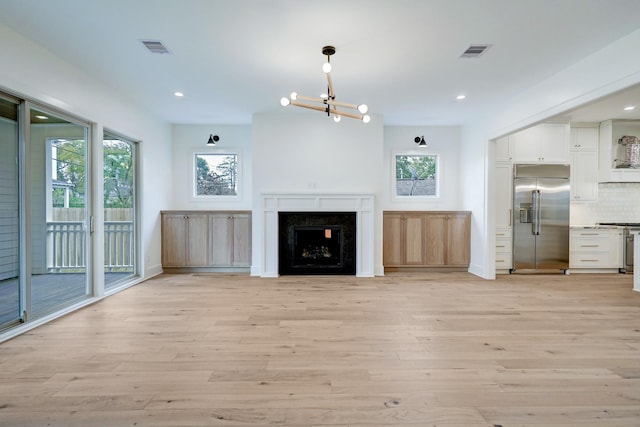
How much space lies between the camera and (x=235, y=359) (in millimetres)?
2285

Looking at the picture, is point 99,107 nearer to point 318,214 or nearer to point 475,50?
point 318,214

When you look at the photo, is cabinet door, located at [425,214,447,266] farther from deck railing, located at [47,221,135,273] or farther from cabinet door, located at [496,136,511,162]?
deck railing, located at [47,221,135,273]

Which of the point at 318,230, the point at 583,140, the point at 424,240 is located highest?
the point at 583,140

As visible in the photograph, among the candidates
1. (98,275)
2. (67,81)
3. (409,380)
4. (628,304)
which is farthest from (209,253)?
(628,304)

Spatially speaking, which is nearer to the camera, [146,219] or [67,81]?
[67,81]

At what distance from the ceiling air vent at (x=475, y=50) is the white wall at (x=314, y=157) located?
7.04 ft

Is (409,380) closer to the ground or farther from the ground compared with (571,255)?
closer to the ground

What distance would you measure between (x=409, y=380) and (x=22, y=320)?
3497mm

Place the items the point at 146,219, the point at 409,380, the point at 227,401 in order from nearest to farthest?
the point at 227,401 → the point at 409,380 → the point at 146,219

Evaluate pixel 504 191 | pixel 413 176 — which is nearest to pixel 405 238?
pixel 413 176

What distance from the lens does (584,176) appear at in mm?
5594

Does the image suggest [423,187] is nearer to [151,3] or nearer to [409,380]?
[409,380]

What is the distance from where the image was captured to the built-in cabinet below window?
5.48m

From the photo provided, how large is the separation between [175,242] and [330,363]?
4251 millimetres
